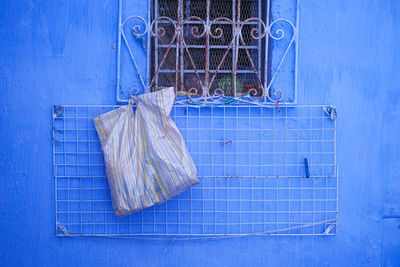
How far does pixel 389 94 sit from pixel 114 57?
1.80 m

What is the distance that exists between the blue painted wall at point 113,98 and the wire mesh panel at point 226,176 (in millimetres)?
84

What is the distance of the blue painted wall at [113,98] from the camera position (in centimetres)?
190

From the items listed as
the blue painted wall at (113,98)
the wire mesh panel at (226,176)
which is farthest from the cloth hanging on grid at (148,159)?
the blue painted wall at (113,98)

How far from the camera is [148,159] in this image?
173 centimetres

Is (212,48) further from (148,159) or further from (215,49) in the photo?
(148,159)

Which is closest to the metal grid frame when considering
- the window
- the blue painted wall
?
the window

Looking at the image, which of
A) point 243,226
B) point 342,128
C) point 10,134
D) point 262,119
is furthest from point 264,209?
point 10,134

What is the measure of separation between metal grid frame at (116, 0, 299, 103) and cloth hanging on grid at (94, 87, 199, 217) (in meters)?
0.20

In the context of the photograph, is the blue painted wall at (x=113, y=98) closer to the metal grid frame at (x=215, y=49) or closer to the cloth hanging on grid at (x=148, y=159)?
the metal grid frame at (x=215, y=49)

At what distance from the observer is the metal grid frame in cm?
188

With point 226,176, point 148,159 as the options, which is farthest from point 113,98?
point 226,176

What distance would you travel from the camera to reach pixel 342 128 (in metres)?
1.95

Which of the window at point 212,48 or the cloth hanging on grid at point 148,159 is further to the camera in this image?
the window at point 212,48

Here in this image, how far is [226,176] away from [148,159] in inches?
20.1
